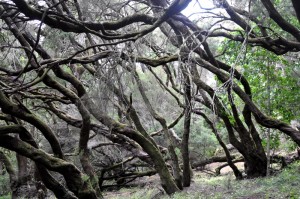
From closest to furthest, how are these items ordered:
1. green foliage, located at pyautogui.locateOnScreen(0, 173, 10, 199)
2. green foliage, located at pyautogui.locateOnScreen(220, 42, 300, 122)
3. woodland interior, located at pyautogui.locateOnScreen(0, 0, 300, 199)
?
woodland interior, located at pyautogui.locateOnScreen(0, 0, 300, 199) < green foliage, located at pyautogui.locateOnScreen(220, 42, 300, 122) < green foliage, located at pyautogui.locateOnScreen(0, 173, 10, 199)

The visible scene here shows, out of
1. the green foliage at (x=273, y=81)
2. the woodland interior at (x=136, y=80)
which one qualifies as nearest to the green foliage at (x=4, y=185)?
the woodland interior at (x=136, y=80)

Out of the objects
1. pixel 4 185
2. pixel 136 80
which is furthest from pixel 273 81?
pixel 4 185

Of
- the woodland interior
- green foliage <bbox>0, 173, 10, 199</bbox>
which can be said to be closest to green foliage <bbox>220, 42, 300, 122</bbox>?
the woodland interior

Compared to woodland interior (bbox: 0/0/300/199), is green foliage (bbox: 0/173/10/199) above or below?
below

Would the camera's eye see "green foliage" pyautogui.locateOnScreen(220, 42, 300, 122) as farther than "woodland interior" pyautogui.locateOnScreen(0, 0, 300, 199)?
Yes

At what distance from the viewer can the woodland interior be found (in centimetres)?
541

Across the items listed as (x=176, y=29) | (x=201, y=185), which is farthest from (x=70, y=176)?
(x=201, y=185)

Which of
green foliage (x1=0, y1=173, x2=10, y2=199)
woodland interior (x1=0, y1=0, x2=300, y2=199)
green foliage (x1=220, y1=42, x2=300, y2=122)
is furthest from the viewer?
green foliage (x1=0, y1=173, x2=10, y2=199)

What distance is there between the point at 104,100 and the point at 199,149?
12.8 m

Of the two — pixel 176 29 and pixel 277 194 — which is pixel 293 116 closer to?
pixel 277 194

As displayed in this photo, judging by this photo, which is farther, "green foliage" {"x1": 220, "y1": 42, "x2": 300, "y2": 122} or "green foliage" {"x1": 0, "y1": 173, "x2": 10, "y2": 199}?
"green foliage" {"x1": 0, "y1": 173, "x2": 10, "y2": 199}

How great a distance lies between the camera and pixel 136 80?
680 centimetres

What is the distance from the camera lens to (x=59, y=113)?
9945 millimetres

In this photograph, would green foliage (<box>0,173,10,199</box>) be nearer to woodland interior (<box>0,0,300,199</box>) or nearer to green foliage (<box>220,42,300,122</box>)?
woodland interior (<box>0,0,300,199</box>)
